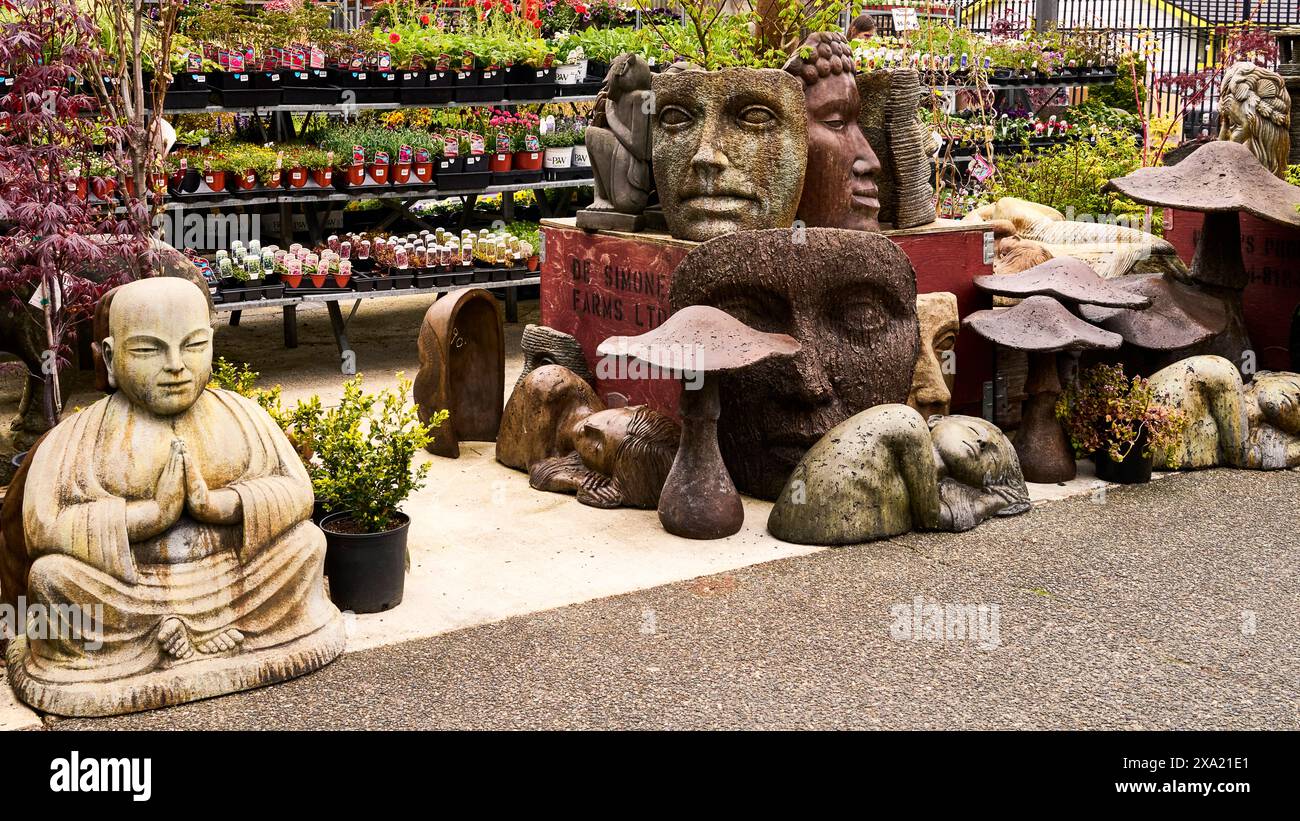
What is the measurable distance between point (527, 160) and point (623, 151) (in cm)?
267

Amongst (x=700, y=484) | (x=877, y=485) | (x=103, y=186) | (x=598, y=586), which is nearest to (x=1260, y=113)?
(x=877, y=485)

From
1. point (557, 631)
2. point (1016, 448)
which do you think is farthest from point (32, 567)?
point (1016, 448)

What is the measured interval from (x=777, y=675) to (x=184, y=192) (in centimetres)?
559

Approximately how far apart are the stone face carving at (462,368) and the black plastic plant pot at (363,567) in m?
2.04

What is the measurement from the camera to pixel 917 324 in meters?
6.50

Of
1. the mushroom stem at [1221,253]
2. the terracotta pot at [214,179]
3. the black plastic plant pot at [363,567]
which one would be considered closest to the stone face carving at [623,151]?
the terracotta pot at [214,179]

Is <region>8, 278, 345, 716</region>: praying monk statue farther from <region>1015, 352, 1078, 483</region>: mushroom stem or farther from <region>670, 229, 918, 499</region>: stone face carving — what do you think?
<region>1015, 352, 1078, 483</region>: mushroom stem

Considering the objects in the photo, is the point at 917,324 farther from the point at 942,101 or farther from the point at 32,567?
the point at 942,101

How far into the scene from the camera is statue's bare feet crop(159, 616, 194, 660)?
14.1 feet

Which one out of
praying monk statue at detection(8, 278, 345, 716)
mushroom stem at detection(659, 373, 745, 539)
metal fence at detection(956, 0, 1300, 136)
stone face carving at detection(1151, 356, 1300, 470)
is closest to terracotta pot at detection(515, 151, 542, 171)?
mushroom stem at detection(659, 373, 745, 539)

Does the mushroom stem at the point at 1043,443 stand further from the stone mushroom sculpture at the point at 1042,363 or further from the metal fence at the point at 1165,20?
the metal fence at the point at 1165,20

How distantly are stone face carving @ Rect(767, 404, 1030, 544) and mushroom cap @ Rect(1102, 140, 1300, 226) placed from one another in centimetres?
214

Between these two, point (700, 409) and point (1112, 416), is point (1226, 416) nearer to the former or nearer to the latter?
point (1112, 416)

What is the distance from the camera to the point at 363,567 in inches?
199
